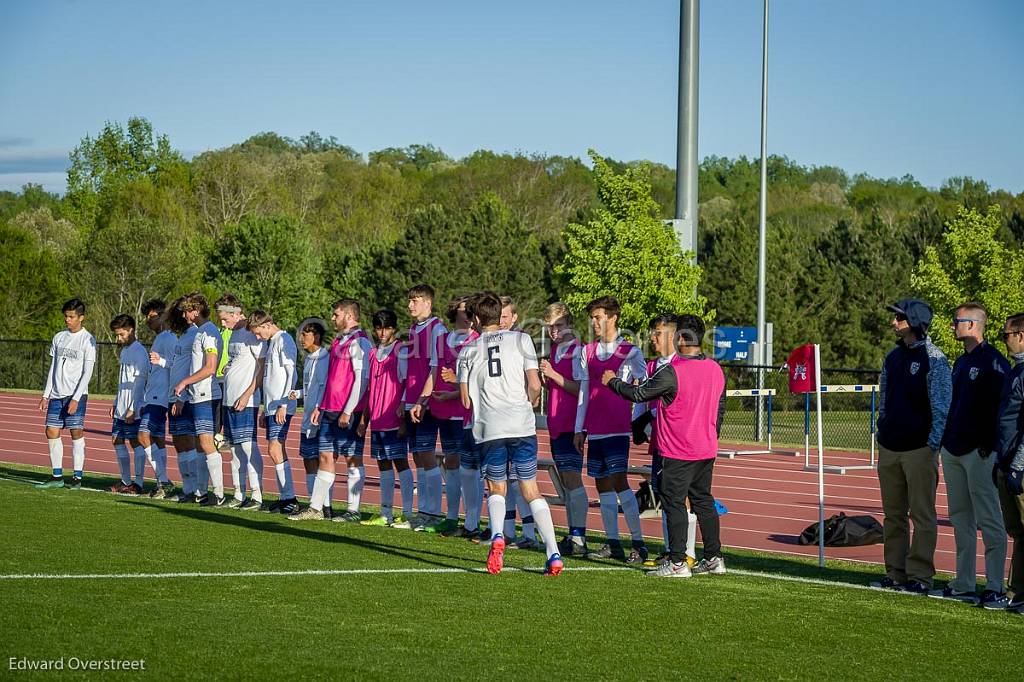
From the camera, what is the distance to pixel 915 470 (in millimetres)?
8836

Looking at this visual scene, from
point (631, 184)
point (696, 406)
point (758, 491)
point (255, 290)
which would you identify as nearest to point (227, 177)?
point (255, 290)

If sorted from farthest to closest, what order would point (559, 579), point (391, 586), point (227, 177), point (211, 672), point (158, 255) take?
point (227, 177) → point (158, 255) → point (559, 579) → point (391, 586) → point (211, 672)

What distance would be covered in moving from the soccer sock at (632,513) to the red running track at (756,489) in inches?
89.8

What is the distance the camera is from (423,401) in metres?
11.0

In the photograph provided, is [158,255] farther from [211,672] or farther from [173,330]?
[211,672]

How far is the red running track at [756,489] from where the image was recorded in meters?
12.4

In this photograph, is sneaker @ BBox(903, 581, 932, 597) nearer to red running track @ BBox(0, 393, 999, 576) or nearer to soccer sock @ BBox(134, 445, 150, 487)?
red running track @ BBox(0, 393, 999, 576)

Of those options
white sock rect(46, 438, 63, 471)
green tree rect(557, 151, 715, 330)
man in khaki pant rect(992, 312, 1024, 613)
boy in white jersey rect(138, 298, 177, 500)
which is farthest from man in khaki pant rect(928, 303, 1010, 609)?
green tree rect(557, 151, 715, 330)

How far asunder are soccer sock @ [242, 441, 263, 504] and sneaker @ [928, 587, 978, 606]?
6.81 m

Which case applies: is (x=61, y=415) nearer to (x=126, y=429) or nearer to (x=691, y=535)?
(x=126, y=429)

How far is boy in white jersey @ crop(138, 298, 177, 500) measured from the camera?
44.0ft

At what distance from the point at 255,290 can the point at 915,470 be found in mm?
47957

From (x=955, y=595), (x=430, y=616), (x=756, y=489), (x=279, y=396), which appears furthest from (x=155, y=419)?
(x=955, y=595)

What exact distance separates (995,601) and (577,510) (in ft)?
11.0
